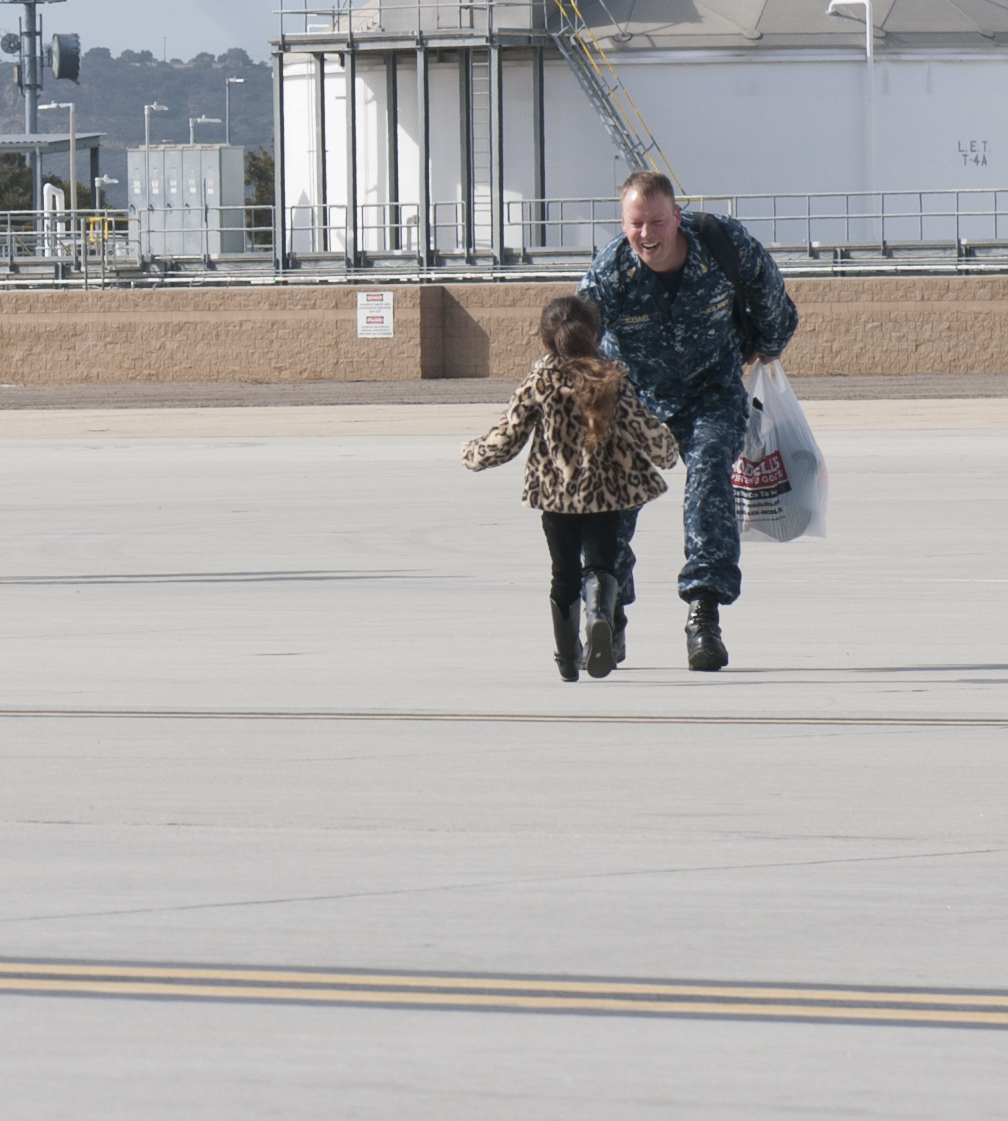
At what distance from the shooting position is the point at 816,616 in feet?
29.4

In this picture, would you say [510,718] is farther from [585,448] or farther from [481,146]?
[481,146]

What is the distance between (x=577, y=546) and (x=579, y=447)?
40 cm

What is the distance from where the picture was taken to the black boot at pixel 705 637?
7062 millimetres

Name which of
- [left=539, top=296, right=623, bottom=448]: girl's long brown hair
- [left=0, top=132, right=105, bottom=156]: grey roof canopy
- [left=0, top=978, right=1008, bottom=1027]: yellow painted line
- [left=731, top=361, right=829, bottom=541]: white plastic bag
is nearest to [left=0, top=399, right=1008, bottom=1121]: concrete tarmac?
[left=0, top=978, right=1008, bottom=1027]: yellow painted line

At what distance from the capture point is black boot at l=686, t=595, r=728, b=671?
7.06 m

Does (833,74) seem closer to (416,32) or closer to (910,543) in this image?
(416,32)

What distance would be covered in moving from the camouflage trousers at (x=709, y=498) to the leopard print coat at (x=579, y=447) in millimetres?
305

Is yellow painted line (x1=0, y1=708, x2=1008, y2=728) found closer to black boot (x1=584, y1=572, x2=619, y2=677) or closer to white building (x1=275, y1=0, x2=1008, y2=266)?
black boot (x1=584, y1=572, x2=619, y2=677)

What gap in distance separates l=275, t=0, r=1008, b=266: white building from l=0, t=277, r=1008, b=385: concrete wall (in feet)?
17.7

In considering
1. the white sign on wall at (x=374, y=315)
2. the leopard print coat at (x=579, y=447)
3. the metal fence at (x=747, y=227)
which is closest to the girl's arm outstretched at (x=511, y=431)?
the leopard print coat at (x=579, y=447)

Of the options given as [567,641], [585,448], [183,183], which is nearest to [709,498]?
[585,448]

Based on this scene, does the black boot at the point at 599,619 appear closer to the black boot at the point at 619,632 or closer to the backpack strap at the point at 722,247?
the black boot at the point at 619,632

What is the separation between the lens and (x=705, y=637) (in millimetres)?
7109

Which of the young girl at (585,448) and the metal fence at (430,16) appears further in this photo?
the metal fence at (430,16)
